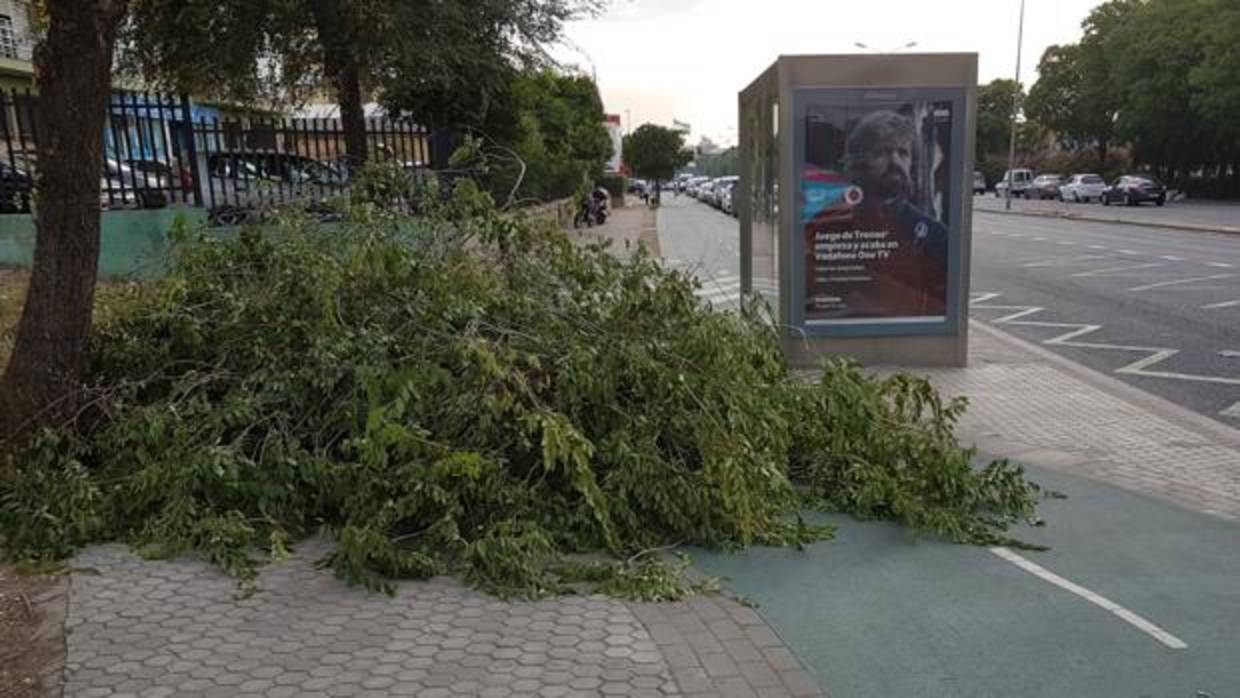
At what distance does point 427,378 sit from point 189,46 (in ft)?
33.9

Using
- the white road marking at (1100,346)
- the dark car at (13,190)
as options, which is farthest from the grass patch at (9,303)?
the white road marking at (1100,346)

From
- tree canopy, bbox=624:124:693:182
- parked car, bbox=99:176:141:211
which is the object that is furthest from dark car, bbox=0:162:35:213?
tree canopy, bbox=624:124:693:182

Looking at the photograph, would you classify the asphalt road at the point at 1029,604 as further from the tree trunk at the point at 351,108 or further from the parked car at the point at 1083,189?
the parked car at the point at 1083,189

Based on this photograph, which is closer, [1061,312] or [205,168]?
[205,168]

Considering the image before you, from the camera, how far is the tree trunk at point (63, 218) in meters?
4.74

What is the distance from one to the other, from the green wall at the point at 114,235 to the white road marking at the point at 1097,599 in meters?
8.79

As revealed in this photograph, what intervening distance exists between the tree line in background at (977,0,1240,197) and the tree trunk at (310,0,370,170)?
4157 centimetres

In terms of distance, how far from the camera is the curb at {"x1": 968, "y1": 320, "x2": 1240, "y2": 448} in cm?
692

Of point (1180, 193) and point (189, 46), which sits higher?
point (189, 46)

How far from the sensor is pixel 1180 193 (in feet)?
178

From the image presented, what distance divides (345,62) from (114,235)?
13.0ft

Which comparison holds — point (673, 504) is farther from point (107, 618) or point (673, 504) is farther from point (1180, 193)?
point (1180, 193)

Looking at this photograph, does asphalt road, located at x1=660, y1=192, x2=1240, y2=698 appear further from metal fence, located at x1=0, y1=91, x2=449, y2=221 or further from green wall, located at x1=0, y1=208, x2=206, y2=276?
metal fence, located at x1=0, y1=91, x2=449, y2=221

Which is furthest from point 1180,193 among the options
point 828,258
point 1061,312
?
point 828,258
